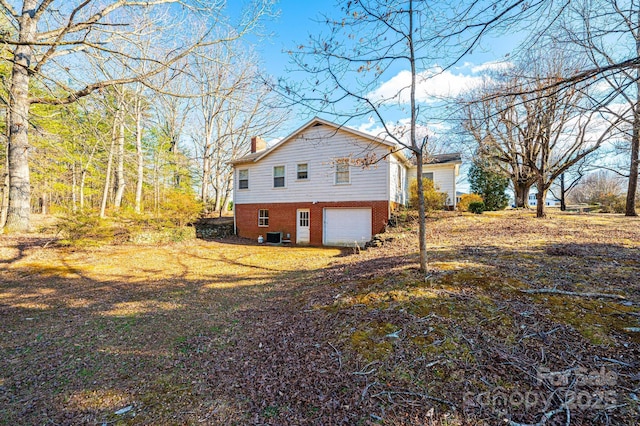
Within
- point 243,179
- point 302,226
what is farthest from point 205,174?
point 302,226

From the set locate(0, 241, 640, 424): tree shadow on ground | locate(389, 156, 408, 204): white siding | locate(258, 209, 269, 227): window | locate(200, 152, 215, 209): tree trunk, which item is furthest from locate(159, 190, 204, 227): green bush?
locate(389, 156, 408, 204): white siding

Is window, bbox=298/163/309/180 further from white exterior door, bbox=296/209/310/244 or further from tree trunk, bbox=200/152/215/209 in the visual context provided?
tree trunk, bbox=200/152/215/209

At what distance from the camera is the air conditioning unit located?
1459 cm

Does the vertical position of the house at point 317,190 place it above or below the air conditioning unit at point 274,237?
above

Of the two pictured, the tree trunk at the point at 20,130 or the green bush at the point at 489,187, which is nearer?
the tree trunk at the point at 20,130

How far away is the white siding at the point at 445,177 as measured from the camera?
18594 millimetres

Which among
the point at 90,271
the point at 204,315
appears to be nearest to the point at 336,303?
the point at 204,315

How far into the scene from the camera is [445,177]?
18812 millimetres

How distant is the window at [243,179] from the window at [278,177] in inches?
77.5

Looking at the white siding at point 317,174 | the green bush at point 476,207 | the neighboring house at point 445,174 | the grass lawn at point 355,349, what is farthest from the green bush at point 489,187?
the grass lawn at point 355,349

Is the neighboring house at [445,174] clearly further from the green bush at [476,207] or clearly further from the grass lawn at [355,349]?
the grass lawn at [355,349]

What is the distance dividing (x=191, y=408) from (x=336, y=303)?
93.2 inches

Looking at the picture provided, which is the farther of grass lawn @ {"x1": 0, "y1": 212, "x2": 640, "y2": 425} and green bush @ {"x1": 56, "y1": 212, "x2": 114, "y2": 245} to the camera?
green bush @ {"x1": 56, "y1": 212, "x2": 114, "y2": 245}

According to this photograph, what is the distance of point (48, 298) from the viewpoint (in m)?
5.64
